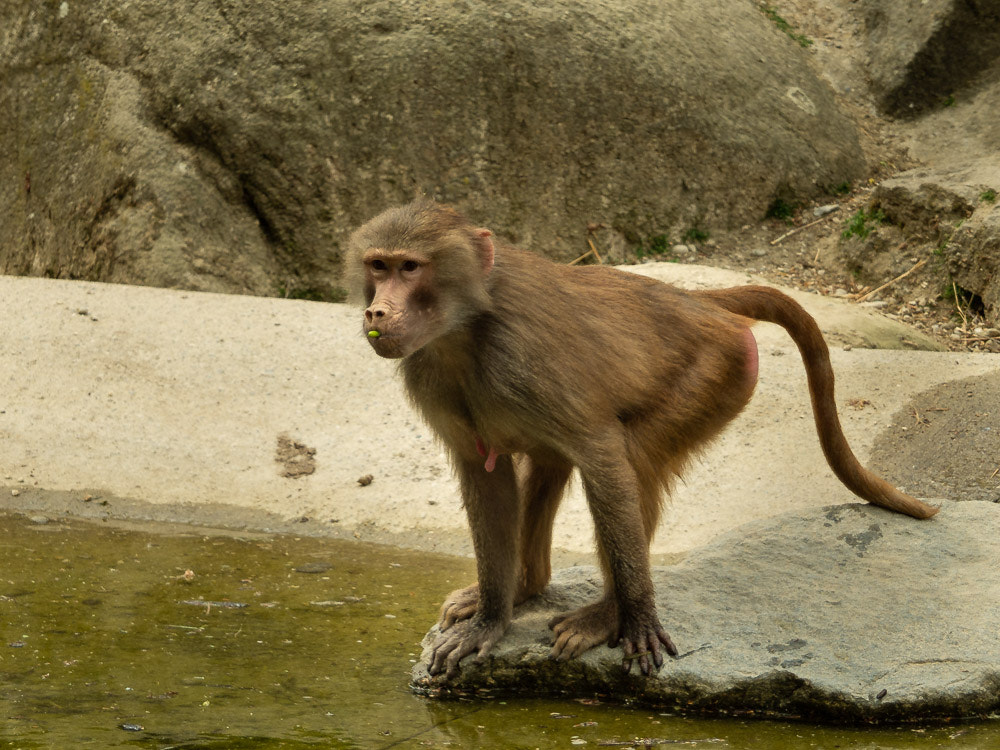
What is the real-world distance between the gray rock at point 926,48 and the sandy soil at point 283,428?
4916 millimetres

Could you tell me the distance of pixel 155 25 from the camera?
9.71 meters

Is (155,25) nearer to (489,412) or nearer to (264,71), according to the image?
(264,71)

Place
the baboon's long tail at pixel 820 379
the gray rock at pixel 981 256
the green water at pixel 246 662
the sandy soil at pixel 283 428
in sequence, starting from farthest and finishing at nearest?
the gray rock at pixel 981 256 → the sandy soil at pixel 283 428 → the baboon's long tail at pixel 820 379 → the green water at pixel 246 662

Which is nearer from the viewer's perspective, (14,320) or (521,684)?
(521,684)

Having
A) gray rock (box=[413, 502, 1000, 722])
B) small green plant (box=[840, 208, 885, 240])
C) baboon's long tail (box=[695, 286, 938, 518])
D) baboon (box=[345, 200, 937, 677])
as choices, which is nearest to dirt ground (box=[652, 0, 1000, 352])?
small green plant (box=[840, 208, 885, 240])

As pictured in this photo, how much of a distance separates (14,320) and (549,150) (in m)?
4.75

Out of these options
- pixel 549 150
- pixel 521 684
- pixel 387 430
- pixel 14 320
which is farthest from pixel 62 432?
pixel 549 150

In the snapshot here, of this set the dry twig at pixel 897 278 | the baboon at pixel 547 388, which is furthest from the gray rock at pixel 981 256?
the baboon at pixel 547 388

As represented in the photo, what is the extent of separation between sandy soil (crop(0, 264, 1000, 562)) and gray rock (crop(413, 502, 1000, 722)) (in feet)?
4.64

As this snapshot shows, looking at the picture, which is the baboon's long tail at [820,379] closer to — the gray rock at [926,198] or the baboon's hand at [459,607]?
the baboon's hand at [459,607]

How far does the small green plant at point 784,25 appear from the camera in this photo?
39.1 ft

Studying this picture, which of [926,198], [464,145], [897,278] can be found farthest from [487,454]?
[926,198]

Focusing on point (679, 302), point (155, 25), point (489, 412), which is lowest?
point (489, 412)

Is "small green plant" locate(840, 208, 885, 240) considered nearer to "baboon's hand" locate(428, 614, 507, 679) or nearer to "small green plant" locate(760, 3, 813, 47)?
"small green plant" locate(760, 3, 813, 47)
